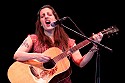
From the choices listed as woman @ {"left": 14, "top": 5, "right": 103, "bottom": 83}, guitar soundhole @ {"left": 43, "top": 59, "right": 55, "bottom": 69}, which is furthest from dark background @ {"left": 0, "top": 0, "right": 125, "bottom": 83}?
guitar soundhole @ {"left": 43, "top": 59, "right": 55, "bottom": 69}

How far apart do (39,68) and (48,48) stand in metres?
0.26

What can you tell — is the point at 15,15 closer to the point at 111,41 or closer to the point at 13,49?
the point at 13,49

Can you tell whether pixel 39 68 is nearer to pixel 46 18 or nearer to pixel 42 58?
pixel 42 58

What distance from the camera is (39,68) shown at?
10.4 feet

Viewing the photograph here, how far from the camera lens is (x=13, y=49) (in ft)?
13.4

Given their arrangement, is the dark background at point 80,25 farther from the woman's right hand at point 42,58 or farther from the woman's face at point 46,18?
the woman's right hand at point 42,58

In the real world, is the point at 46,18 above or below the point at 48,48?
above

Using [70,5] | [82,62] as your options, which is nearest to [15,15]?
[70,5]

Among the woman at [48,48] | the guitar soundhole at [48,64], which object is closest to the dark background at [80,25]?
the woman at [48,48]

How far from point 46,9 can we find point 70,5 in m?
1.02

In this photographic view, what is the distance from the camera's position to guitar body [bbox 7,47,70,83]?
10.2 ft

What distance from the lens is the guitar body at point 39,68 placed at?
3.12 metres

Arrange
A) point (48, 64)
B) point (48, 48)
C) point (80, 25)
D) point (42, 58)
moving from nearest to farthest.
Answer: point (42, 58), point (48, 64), point (48, 48), point (80, 25)

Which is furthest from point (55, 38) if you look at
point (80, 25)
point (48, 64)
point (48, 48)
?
point (80, 25)
